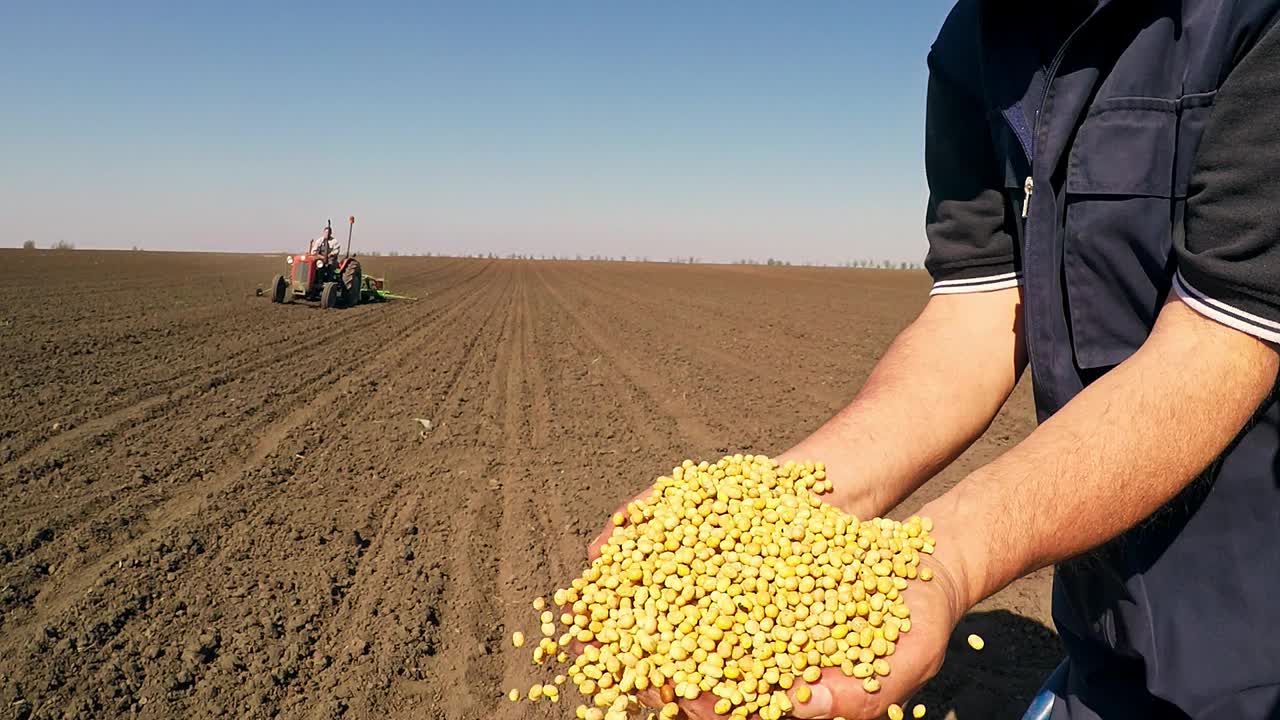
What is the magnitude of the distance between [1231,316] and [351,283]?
61.9ft

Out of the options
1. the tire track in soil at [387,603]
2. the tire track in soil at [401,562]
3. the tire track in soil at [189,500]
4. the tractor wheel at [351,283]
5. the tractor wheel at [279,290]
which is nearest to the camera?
the tire track in soil at [387,603]

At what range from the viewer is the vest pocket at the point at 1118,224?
1.55 meters

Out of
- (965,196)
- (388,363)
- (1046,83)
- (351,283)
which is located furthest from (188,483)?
(351,283)

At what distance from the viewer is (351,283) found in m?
18.5

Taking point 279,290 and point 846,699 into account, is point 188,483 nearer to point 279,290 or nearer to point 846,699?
point 846,699

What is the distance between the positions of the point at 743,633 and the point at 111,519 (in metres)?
4.99

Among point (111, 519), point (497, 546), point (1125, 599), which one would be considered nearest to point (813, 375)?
point (497, 546)

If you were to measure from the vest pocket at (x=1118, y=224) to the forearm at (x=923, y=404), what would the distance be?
0.41 meters

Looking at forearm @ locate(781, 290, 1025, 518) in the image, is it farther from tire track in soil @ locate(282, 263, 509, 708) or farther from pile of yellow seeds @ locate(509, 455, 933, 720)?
tire track in soil @ locate(282, 263, 509, 708)

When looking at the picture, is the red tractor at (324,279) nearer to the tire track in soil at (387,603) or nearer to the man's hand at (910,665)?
the tire track in soil at (387,603)

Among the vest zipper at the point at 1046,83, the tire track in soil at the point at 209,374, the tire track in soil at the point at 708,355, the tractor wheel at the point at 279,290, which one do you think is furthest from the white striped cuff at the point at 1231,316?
the tractor wheel at the point at 279,290

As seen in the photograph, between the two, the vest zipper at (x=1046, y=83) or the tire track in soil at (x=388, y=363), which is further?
the tire track in soil at (x=388, y=363)

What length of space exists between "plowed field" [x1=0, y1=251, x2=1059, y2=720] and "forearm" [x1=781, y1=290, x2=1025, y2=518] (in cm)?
218

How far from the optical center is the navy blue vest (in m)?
1.52
